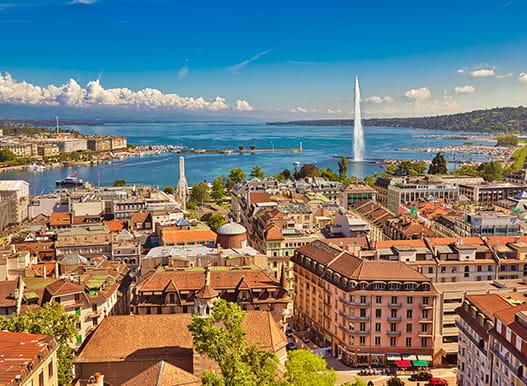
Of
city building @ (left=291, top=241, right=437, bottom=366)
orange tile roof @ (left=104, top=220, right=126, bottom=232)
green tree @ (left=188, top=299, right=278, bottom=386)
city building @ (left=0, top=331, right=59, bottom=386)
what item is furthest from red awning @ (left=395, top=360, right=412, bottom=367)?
orange tile roof @ (left=104, top=220, right=126, bottom=232)

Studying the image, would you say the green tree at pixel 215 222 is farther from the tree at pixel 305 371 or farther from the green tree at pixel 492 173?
the green tree at pixel 492 173

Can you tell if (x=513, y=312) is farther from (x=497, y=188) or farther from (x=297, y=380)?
(x=497, y=188)

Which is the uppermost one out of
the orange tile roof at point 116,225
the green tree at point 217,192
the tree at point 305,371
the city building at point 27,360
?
the city building at point 27,360

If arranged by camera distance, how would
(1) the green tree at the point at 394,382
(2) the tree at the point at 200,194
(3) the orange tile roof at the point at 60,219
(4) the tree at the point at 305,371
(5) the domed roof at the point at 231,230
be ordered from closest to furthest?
(4) the tree at the point at 305,371
(1) the green tree at the point at 394,382
(5) the domed roof at the point at 231,230
(3) the orange tile roof at the point at 60,219
(2) the tree at the point at 200,194

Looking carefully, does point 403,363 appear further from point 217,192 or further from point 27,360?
point 217,192

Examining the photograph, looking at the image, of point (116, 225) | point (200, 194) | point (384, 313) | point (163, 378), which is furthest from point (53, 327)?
point (200, 194)

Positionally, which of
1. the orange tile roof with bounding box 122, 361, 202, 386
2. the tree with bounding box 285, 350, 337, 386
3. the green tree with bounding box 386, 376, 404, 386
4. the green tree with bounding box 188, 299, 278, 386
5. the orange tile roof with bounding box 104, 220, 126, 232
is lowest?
the green tree with bounding box 386, 376, 404, 386

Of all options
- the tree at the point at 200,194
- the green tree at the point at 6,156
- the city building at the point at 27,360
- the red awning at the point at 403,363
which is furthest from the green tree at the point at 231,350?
the green tree at the point at 6,156

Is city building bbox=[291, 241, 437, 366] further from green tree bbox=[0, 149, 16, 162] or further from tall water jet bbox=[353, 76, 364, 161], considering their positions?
green tree bbox=[0, 149, 16, 162]
